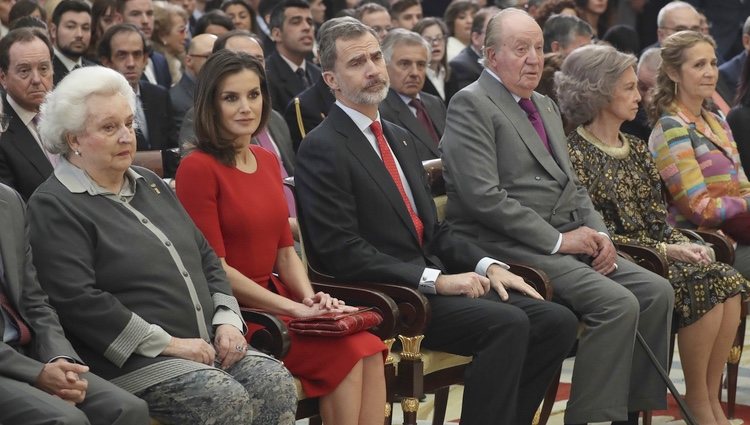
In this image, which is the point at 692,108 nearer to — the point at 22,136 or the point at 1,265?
the point at 22,136

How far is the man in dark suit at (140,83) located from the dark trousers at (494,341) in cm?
246

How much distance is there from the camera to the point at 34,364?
3000 mm

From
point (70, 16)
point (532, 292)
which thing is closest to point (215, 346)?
point (532, 292)

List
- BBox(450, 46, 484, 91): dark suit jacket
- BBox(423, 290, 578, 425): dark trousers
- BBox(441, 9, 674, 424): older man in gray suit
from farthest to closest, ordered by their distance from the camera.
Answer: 1. BBox(450, 46, 484, 91): dark suit jacket
2. BBox(441, 9, 674, 424): older man in gray suit
3. BBox(423, 290, 578, 425): dark trousers

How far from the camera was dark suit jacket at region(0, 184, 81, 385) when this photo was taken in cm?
307

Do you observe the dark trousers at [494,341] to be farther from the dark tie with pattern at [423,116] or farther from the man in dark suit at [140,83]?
the man in dark suit at [140,83]

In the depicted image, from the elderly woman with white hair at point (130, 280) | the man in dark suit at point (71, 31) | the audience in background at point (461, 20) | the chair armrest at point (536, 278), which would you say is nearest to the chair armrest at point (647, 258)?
the chair armrest at point (536, 278)

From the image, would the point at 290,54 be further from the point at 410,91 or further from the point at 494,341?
the point at 494,341

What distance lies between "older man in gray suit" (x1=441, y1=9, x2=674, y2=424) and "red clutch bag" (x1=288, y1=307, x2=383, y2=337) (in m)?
0.87

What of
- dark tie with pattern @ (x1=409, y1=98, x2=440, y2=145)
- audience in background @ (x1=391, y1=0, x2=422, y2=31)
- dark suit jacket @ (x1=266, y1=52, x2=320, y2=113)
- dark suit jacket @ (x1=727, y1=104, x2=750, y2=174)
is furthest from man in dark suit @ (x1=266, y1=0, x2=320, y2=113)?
dark suit jacket @ (x1=727, y1=104, x2=750, y2=174)

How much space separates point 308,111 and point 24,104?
1780 mm

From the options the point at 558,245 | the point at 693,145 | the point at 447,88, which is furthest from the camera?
the point at 447,88

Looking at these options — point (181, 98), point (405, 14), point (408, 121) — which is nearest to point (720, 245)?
point (408, 121)

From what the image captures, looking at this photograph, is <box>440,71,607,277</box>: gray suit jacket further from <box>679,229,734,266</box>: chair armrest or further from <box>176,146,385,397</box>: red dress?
<box>176,146,385,397</box>: red dress
